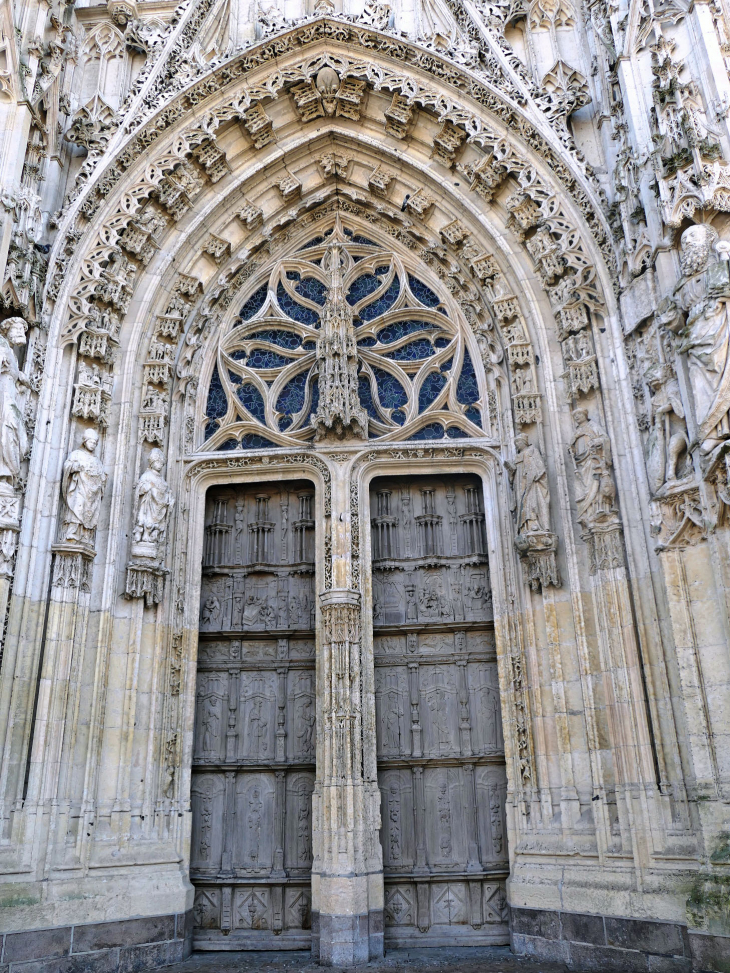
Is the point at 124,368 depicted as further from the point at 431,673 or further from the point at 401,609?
the point at 431,673

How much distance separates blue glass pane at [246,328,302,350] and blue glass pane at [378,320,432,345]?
103 centimetres

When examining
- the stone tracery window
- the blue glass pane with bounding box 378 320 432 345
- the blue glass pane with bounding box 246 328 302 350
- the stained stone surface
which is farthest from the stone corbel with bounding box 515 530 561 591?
the blue glass pane with bounding box 246 328 302 350

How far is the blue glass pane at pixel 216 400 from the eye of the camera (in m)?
9.98

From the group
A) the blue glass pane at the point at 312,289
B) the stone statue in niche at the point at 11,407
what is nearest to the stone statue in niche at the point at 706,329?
the blue glass pane at the point at 312,289

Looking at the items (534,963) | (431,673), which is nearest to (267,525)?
(431,673)

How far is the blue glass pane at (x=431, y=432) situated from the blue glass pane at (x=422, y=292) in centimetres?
162

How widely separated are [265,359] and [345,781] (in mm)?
4992

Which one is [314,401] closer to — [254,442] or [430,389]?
[254,442]

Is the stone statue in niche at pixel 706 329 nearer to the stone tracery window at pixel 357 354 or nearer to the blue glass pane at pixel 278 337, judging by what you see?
the stone tracery window at pixel 357 354

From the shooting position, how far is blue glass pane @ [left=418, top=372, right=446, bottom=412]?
988cm

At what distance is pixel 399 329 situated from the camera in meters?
10.3

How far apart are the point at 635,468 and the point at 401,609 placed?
2.93m

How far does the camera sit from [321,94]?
1016cm

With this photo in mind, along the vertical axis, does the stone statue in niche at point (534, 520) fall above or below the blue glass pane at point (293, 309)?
below
